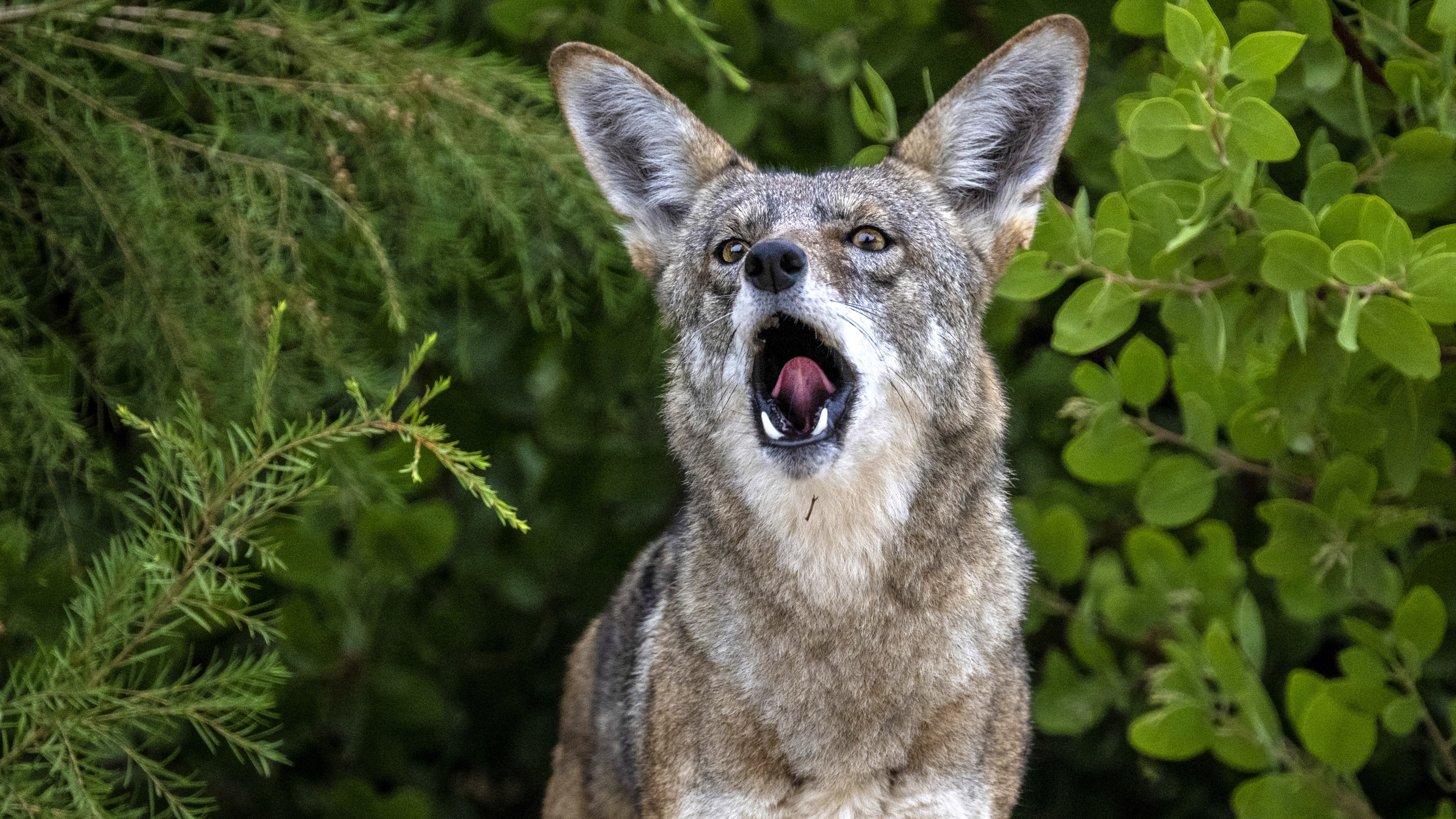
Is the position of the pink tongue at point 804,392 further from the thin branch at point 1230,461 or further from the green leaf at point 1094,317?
the thin branch at point 1230,461

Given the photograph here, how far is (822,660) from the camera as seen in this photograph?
10.0 ft

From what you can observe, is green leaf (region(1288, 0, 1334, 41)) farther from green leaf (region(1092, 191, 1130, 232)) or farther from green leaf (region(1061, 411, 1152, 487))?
green leaf (region(1061, 411, 1152, 487))

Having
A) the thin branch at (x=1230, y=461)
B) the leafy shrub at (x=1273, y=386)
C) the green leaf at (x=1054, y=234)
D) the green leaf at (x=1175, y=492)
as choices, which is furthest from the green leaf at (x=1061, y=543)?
the green leaf at (x=1054, y=234)

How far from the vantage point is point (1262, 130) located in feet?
10.2

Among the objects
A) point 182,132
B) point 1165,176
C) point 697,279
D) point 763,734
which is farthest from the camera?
point 182,132

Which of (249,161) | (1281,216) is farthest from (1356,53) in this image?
(249,161)

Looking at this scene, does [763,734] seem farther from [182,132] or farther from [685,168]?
[182,132]

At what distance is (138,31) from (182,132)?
589mm

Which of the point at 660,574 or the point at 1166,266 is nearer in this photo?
the point at 1166,266

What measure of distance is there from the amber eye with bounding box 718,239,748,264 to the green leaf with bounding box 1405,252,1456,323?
1.47m

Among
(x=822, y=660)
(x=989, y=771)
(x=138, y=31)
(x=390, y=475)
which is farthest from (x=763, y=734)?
(x=138, y=31)

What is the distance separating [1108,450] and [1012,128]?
1.10 meters

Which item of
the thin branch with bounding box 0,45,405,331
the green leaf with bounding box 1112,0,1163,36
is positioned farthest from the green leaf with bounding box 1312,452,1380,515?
the thin branch with bounding box 0,45,405,331

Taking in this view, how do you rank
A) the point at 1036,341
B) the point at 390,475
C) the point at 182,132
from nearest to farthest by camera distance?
1. the point at 182,132
2. the point at 390,475
3. the point at 1036,341
